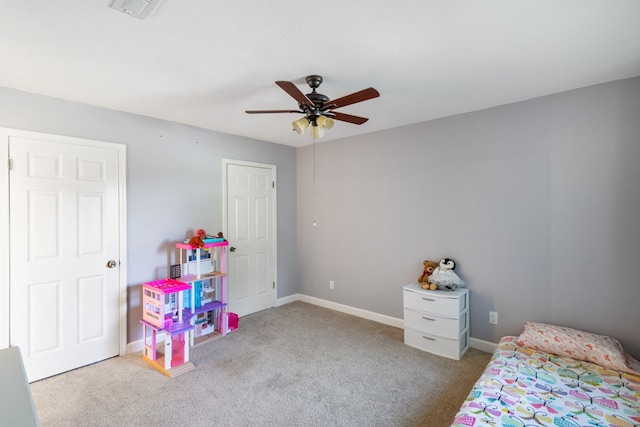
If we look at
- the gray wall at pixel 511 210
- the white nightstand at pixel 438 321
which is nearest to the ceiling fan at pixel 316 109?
the gray wall at pixel 511 210

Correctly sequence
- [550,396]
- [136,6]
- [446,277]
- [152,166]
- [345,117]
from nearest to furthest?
[136,6] < [550,396] < [345,117] < [446,277] < [152,166]

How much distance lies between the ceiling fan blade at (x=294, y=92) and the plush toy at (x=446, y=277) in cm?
220

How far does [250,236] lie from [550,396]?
3473 mm

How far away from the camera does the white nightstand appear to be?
2.93 metres

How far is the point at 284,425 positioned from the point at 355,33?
255cm

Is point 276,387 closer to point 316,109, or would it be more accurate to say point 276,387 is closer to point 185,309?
point 185,309

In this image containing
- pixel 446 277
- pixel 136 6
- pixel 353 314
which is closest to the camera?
A: pixel 136 6

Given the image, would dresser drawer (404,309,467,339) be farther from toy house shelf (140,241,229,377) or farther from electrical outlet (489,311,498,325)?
toy house shelf (140,241,229,377)

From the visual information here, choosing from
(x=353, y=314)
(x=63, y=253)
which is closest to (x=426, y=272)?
(x=353, y=314)

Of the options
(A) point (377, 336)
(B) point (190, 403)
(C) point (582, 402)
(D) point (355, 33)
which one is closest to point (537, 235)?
(C) point (582, 402)

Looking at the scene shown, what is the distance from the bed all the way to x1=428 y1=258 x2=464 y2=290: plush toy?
722 mm

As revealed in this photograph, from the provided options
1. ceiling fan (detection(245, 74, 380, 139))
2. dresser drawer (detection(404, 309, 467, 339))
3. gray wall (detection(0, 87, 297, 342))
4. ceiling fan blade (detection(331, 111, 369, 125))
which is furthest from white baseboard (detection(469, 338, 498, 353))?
gray wall (detection(0, 87, 297, 342))

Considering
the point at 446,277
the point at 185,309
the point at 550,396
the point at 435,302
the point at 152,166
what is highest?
the point at 152,166

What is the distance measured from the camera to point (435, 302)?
303cm
